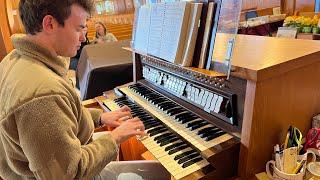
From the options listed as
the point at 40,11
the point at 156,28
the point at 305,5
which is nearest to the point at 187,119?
the point at 156,28

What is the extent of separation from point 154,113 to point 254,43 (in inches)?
24.9

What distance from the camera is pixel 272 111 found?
3.18 ft

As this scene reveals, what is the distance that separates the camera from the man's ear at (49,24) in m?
0.77

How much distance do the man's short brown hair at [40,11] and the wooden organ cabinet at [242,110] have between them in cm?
52

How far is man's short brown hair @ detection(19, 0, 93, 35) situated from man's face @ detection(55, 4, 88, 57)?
0.6 inches

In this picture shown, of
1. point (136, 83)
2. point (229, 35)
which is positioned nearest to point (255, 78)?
point (229, 35)

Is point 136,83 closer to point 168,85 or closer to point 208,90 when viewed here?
point 168,85

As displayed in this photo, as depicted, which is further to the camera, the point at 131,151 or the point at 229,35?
the point at 131,151

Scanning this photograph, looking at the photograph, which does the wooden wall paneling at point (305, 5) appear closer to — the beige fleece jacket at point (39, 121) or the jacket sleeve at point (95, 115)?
the jacket sleeve at point (95, 115)

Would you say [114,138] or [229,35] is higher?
[229,35]

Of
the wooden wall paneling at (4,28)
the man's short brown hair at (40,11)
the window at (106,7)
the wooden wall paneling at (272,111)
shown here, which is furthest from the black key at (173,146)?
the window at (106,7)

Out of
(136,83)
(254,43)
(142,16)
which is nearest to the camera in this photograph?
(254,43)

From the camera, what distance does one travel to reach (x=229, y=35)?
958 millimetres

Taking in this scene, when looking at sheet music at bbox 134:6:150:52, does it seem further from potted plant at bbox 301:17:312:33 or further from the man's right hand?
potted plant at bbox 301:17:312:33
